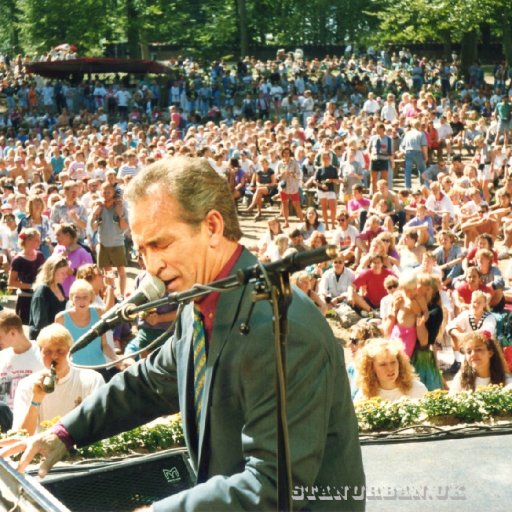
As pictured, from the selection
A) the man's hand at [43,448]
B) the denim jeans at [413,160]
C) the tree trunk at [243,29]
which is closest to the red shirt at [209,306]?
the man's hand at [43,448]

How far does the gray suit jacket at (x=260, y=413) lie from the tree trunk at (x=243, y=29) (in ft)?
156

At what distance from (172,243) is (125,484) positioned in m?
1.15

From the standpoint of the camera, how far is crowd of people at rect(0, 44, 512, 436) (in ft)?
30.0

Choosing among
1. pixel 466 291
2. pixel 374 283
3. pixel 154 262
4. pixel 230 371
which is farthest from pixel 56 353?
pixel 374 283

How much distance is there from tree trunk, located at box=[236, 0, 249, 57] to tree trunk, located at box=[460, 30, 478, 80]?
12.6 metres

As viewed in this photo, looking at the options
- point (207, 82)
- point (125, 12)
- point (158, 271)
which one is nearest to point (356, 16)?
point (125, 12)

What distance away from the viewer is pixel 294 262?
8.79 feet

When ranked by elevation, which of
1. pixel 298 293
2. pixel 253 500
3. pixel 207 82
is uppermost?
pixel 298 293

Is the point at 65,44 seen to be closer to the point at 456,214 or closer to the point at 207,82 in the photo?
the point at 207,82

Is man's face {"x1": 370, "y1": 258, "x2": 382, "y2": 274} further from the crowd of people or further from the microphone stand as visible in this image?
the microphone stand

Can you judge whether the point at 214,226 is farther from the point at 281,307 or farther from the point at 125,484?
the point at 125,484

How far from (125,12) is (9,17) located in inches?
439

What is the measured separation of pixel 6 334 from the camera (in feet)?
25.5

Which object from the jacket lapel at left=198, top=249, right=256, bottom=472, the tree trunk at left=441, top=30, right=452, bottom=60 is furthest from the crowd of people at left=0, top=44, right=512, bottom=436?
the tree trunk at left=441, top=30, right=452, bottom=60
